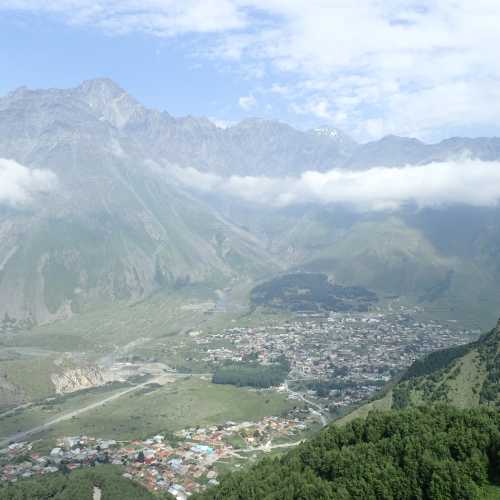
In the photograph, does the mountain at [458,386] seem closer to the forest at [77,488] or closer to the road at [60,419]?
the forest at [77,488]

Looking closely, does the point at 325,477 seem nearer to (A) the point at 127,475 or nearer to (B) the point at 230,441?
(A) the point at 127,475

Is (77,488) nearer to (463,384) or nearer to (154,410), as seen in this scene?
(154,410)

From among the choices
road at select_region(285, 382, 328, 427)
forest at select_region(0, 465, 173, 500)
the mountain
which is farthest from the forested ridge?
Answer: road at select_region(285, 382, 328, 427)

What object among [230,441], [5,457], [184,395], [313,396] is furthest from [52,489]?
[313,396]

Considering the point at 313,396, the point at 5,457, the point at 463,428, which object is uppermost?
the point at 463,428

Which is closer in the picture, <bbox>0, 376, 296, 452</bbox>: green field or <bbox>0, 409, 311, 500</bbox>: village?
<bbox>0, 409, 311, 500</bbox>: village

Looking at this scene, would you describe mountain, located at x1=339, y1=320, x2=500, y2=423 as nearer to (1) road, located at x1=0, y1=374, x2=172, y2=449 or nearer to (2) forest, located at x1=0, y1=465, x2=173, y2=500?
(2) forest, located at x1=0, y1=465, x2=173, y2=500

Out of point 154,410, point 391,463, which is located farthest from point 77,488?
point 154,410
